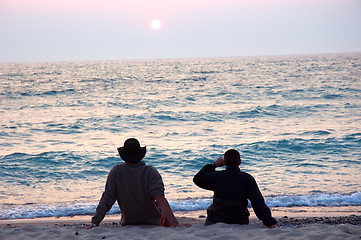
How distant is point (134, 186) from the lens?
488 cm

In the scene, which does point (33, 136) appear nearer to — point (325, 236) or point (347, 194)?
point (347, 194)

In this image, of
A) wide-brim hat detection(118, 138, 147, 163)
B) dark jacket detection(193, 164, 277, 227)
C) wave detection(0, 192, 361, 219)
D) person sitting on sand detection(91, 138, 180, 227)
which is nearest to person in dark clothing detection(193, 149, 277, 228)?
dark jacket detection(193, 164, 277, 227)

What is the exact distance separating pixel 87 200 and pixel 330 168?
273 inches

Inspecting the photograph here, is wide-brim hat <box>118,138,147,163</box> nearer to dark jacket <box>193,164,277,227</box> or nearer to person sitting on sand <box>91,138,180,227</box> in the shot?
person sitting on sand <box>91,138,180,227</box>

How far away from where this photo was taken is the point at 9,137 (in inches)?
704

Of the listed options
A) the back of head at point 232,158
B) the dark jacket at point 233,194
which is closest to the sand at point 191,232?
the dark jacket at point 233,194

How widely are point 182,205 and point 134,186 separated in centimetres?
401

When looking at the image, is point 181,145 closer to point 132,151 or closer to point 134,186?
point 134,186

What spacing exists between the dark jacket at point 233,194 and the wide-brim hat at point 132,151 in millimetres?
838

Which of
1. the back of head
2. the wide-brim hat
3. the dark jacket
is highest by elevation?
the wide-brim hat

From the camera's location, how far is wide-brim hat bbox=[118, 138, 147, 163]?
476 centimetres

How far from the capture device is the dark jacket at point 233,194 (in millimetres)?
5000

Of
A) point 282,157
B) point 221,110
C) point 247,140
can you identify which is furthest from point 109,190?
point 221,110

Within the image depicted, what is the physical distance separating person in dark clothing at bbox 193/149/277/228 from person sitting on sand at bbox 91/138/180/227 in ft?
2.04
